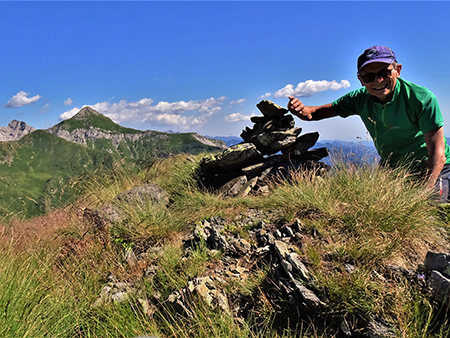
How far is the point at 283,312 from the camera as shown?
304 cm

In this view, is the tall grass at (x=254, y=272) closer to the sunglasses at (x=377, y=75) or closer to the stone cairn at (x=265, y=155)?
the sunglasses at (x=377, y=75)

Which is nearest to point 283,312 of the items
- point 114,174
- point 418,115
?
point 418,115

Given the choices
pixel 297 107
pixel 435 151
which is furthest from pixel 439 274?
pixel 297 107

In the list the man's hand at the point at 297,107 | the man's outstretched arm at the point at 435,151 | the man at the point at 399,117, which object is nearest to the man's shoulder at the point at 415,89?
the man at the point at 399,117

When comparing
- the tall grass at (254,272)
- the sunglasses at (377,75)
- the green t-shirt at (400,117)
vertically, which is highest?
the sunglasses at (377,75)

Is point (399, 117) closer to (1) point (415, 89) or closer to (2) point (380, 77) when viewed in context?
(1) point (415, 89)

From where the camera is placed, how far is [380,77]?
151 inches

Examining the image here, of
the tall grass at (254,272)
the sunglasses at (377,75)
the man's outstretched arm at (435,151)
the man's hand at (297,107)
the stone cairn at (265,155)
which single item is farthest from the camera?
the stone cairn at (265,155)

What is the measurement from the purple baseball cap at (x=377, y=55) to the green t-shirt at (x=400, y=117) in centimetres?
42

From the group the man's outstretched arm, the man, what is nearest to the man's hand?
the man

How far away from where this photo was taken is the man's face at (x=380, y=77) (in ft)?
12.4

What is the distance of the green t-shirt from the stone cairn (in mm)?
3879

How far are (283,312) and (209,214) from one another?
3607 millimetres

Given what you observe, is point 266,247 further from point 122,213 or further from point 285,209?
point 122,213
